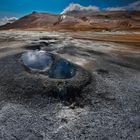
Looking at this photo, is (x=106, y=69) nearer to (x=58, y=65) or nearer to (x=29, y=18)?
(x=58, y=65)

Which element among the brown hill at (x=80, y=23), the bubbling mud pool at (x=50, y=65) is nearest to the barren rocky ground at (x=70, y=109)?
the bubbling mud pool at (x=50, y=65)

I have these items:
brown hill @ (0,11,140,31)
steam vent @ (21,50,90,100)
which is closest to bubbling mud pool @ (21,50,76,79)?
steam vent @ (21,50,90,100)

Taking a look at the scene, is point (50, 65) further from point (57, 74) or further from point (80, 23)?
point (80, 23)

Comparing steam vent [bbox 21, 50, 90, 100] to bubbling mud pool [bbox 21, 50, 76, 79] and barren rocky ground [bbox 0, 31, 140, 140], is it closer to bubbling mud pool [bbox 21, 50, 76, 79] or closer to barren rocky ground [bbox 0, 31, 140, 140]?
bubbling mud pool [bbox 21, 50, 76, 79]

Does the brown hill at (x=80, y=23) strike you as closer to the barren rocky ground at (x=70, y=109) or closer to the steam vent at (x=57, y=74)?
the steam vent at (x=57, y=74)

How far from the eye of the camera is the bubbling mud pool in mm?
8148

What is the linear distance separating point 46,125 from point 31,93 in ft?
5.62

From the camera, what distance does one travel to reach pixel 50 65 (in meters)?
9.30

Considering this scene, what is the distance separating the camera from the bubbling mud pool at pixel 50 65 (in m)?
8.15

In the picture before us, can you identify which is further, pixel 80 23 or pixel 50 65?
pixel 80 23

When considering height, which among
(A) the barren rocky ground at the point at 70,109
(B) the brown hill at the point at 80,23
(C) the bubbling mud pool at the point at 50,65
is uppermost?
(C) the bubbling mud pool at the point at 50,65

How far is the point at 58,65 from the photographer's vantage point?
A: 9.41 m

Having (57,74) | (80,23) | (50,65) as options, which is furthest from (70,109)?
(80,23)

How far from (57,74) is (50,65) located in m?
1.27
